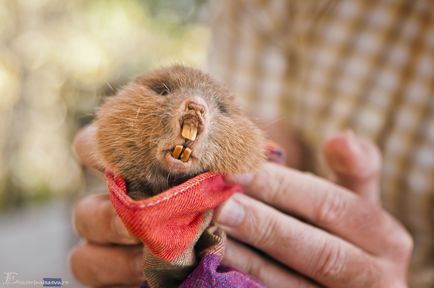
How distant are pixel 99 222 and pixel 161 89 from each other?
13.3 inches

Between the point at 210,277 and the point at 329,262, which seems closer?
the point at 210,277

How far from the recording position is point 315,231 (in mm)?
792

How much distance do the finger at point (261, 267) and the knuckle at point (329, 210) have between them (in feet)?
0.36

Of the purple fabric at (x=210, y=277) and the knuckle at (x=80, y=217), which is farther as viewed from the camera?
the knuckle at (x=80, y=217)

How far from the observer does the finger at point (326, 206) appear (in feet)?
2.60

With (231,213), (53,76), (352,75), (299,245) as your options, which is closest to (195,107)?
(231,213)

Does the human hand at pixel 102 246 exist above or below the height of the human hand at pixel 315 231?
below

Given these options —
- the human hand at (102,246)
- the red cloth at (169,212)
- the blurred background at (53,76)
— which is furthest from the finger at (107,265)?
the blurred background at (53,76)

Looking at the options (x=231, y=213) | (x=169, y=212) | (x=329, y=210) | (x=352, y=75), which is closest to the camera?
(x=169, y=212)

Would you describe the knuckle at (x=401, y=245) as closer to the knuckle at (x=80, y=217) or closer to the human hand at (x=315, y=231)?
the human hand at (x=315, y=231)

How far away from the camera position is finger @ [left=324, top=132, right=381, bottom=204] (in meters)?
0.88

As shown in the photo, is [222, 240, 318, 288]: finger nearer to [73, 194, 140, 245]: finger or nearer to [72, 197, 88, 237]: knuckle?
[73, 194, 140, 245]: finger

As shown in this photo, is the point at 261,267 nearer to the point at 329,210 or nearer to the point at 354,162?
the point at 329,210

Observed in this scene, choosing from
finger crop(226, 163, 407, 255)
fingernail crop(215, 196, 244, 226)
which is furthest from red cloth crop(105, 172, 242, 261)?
finger crop(226, 163, 407, 255)
